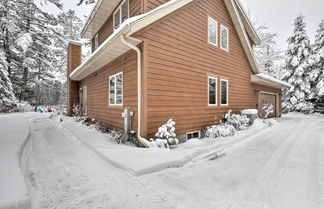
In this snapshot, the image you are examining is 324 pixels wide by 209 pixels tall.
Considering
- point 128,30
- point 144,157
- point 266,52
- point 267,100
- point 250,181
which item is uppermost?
point 266,52

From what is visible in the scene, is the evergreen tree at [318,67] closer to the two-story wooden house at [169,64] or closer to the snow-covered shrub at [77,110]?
the two-story wooden house at [169,64]

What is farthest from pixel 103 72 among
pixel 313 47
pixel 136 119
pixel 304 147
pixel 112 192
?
pixel 313 47

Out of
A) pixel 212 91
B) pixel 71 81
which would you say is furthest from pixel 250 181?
pixel 71 81

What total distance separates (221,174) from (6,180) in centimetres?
366

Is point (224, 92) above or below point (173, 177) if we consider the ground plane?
above

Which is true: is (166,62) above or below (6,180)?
above

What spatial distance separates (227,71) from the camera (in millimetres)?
8781

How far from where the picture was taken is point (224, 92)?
8.61 metres

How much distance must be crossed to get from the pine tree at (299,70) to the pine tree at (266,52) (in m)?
4.97

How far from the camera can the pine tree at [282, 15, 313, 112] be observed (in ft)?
57.0

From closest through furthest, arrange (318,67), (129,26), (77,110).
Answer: (129,26) → (77,110) → (318,67)

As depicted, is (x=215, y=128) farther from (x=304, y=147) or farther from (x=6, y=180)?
(x=6, y=180)

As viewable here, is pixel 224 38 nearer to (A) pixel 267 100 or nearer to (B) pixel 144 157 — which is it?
(A) pixel 267 100

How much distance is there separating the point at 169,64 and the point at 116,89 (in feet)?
8.02
